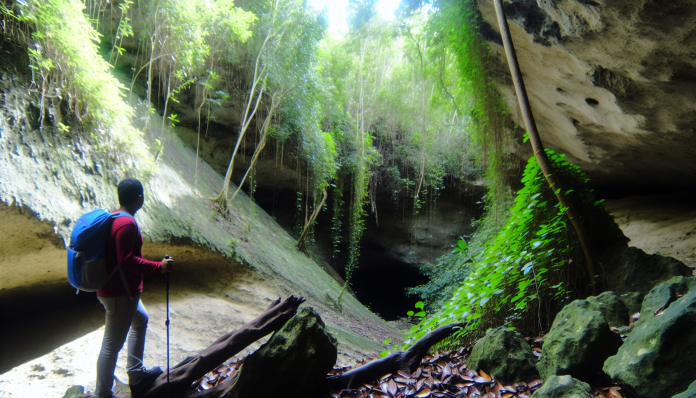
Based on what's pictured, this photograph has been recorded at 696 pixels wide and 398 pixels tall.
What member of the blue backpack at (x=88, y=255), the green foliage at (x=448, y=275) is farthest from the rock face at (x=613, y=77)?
the green foliage at (x=448, y=275)

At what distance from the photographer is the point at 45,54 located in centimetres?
384

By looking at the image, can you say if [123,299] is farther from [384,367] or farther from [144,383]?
[384,367]

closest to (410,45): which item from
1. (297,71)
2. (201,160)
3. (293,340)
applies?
(297,71)

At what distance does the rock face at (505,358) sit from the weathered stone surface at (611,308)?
577mm

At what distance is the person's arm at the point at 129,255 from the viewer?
2041mm

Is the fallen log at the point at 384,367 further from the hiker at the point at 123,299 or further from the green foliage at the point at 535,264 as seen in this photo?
the hiker at the point at 123,299

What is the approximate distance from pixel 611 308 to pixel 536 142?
1.27m

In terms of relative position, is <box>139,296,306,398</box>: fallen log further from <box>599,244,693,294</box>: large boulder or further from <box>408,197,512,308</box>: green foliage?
<box>408,197,512,308</box>: green foliage

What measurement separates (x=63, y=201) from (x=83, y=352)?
148cm

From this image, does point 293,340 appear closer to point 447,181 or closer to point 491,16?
point 491,16

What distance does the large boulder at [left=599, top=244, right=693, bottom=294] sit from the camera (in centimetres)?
286

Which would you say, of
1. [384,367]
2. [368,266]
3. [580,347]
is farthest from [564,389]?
[368,266]

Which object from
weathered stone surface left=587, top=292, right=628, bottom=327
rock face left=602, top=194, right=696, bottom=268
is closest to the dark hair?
weathered stone surface left=587, top=292, right=628, bottom=327

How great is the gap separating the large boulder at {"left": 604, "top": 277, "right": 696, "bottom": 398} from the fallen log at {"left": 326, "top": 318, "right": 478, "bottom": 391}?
3.60 ft
